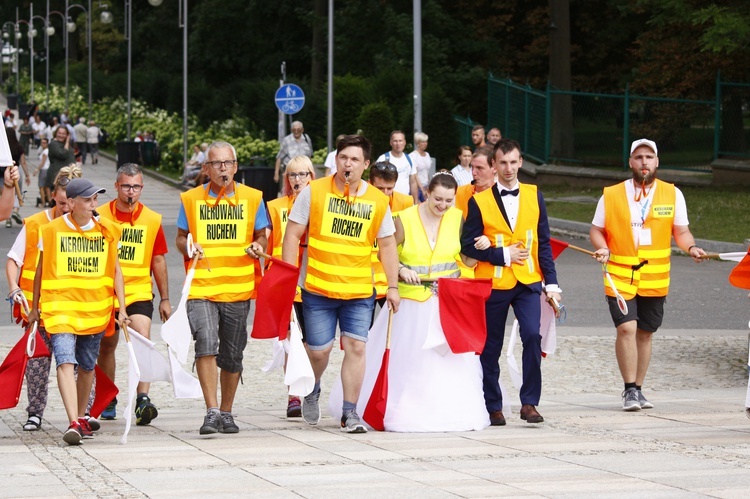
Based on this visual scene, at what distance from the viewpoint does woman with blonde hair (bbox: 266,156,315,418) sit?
407 inches

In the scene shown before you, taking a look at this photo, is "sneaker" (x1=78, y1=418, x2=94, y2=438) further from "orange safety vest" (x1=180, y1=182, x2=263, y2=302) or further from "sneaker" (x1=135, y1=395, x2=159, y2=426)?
"orange safety vest" (x1=180, y1=182, x2=263, y2=302)

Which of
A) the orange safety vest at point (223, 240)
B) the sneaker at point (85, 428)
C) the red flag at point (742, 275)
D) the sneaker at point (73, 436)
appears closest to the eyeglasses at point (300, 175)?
the orange safety vest at point (223, 240)

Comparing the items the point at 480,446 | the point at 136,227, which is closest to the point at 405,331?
the point at 480,446

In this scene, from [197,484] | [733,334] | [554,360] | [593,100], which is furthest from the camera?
[593,100]

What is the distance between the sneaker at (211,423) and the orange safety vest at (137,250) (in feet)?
3.65

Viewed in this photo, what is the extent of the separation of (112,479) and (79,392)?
→ 1.97 metres

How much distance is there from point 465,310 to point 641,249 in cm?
152

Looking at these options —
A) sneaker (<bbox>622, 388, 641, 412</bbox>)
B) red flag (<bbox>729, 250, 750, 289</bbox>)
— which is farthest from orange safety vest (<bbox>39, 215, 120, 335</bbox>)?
red flag (<bbox>729, 250, 750, 289</bbox>)

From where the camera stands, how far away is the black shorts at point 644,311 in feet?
34.1

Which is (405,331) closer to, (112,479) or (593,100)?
(112,479)

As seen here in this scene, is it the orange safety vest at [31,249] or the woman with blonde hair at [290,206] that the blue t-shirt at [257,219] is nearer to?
the woman with blonde hair at [290,206]

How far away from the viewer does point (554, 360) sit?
1330 centimetres

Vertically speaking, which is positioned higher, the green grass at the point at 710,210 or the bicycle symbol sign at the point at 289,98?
the bicycle symbol sign at the point at 289,98

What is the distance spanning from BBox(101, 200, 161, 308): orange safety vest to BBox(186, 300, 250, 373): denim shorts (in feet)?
2.20
